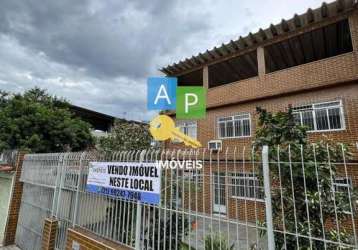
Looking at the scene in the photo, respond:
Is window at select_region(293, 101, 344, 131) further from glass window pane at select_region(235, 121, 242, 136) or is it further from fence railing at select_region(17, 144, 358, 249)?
fence railing at select_region(17, 144, 358, 249)

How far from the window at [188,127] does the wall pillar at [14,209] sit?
8055mm

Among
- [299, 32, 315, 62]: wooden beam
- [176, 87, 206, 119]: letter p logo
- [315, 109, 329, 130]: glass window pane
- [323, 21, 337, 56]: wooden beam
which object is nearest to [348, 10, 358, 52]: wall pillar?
[323, 21, 337, 56]: wooden beam

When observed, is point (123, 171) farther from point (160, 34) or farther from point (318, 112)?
point (318, 112)

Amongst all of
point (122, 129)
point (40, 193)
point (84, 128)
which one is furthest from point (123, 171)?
point (84, 128)

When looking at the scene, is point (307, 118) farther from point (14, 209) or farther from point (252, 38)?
point (14, 209)

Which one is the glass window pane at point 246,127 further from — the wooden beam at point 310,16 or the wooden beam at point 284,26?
the wooden beam at point 310,16

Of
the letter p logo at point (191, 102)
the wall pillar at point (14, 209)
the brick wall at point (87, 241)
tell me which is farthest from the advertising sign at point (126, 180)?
the letter p logo at point (191, 102)

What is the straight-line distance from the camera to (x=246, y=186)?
2.29 m

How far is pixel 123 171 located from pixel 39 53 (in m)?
9.91

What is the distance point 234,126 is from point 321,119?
3.68 m

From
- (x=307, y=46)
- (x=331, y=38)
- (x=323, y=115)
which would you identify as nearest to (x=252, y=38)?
(x=307, y=46)

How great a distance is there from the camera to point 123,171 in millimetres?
3500

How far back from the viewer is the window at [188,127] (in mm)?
12330

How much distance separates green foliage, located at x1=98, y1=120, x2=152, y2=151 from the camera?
7.26m
